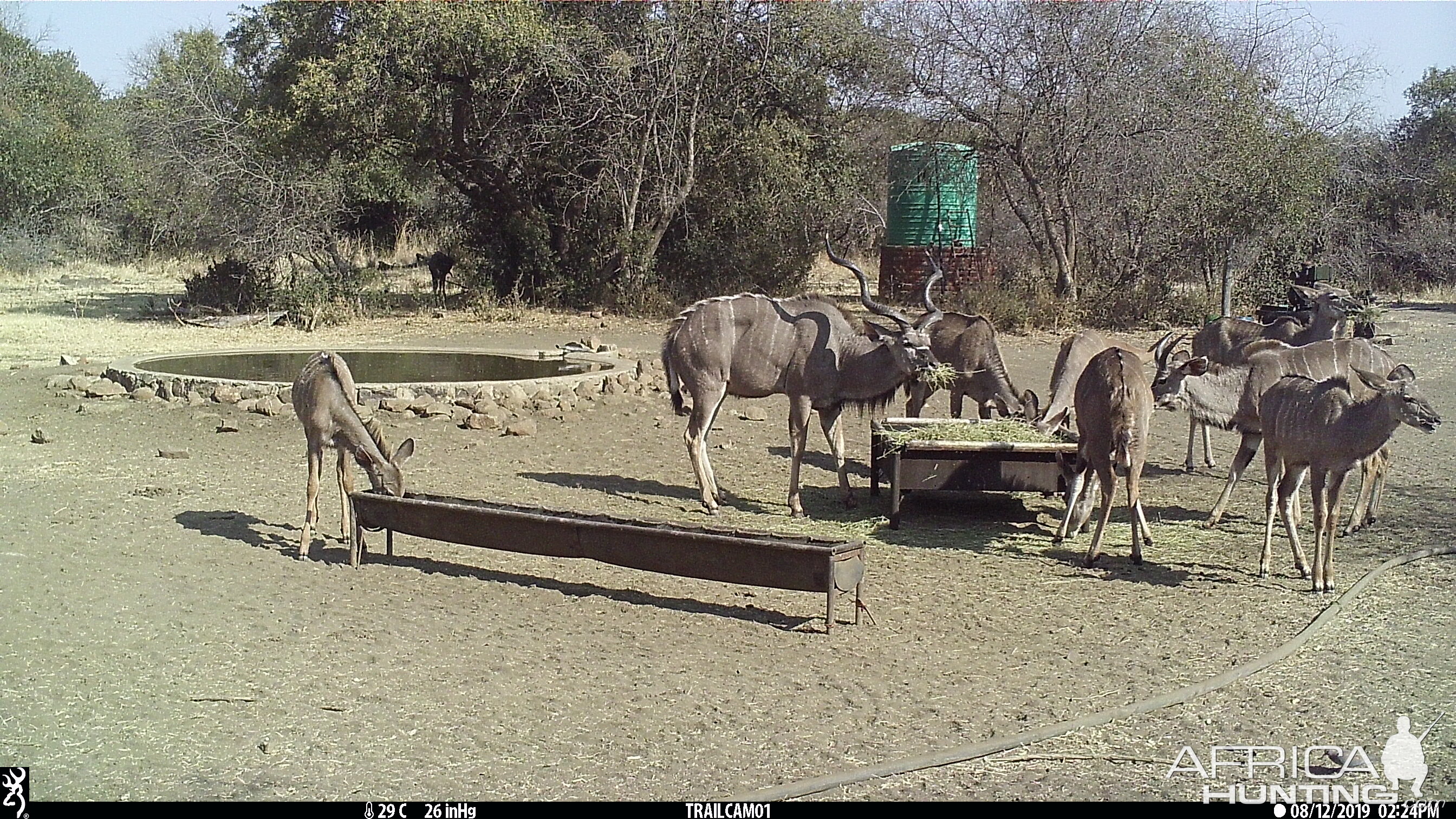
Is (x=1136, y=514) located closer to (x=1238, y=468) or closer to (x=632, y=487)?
(x=1238, y=468)

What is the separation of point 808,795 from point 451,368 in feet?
39.0

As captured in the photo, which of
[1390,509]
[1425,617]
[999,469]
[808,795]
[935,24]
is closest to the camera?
[808,795]

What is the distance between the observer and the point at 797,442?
1030cm

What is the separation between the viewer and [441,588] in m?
7.84

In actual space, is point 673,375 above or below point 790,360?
below

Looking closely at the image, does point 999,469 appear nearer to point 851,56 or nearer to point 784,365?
point 784,365

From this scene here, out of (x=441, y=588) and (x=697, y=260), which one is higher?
(x=697, y=260)

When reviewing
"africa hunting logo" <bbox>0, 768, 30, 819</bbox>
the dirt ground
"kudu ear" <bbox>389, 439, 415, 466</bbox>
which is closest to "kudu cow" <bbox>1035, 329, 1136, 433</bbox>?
the dirt ground

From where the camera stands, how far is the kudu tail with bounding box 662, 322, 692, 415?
1082 cm

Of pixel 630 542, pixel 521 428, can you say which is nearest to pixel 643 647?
pixel 630 542

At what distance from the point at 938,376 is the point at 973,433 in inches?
26.1

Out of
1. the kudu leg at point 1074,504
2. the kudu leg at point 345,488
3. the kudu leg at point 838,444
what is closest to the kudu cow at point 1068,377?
the kudu leg at point 1074,504

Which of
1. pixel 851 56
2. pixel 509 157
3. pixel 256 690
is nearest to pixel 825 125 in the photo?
pixel 851 56

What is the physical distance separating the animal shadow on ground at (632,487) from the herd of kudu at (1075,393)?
22 centimetres
